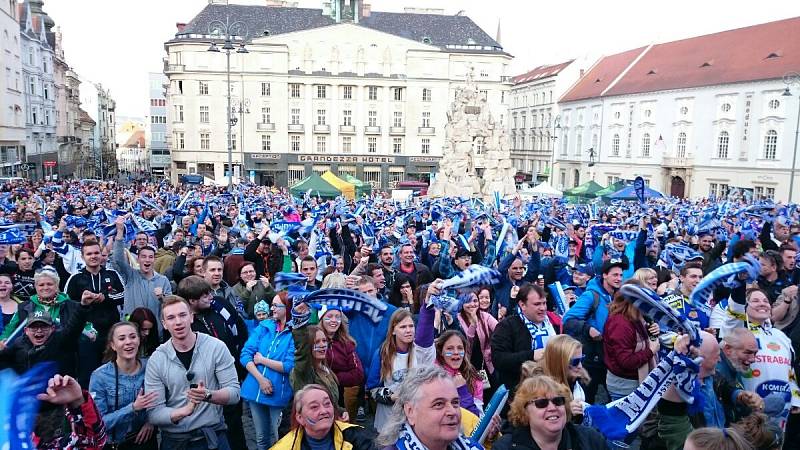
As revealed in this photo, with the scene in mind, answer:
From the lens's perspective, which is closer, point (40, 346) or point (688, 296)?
point (40, 346)

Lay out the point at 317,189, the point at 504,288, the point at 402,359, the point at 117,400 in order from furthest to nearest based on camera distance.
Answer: the point at 317,189 < the point at 504,288 < the point at 402,359 < the point at 117,400

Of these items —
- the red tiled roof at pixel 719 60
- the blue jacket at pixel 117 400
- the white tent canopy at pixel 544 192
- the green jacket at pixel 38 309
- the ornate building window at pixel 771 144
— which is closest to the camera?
the blue jacket at pixel 117 400

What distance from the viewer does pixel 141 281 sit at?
696cm

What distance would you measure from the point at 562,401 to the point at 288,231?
28.8 ft

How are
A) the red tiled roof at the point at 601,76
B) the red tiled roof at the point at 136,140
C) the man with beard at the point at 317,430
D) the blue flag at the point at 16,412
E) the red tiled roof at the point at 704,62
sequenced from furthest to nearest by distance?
1. the red tiled roof at the point at 136,140
2. the red tiled roof at the point at 601,76
3. the red tiled roof at the point at 704,62
4. the man with beard at the point at 317,430
5. the blue flag at the point at 16,412

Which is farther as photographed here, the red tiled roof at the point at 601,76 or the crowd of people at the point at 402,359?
the red tiled roof at the point at 601,76

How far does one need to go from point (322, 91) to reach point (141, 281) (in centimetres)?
5969

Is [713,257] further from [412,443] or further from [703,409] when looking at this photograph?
[412,443]

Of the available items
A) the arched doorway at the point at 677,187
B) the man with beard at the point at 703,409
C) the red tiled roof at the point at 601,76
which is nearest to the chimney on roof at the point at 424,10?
the red tiled roof at the point at 601,76

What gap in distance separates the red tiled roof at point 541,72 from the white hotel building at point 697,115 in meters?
5.83

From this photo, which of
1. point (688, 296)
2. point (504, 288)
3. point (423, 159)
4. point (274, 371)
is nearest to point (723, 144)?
point (423, 159)

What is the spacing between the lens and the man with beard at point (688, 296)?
568 centimetres

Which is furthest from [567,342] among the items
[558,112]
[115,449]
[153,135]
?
[153,135]

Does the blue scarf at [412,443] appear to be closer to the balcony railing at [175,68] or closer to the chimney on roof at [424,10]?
the balcony railing at [175,68]
